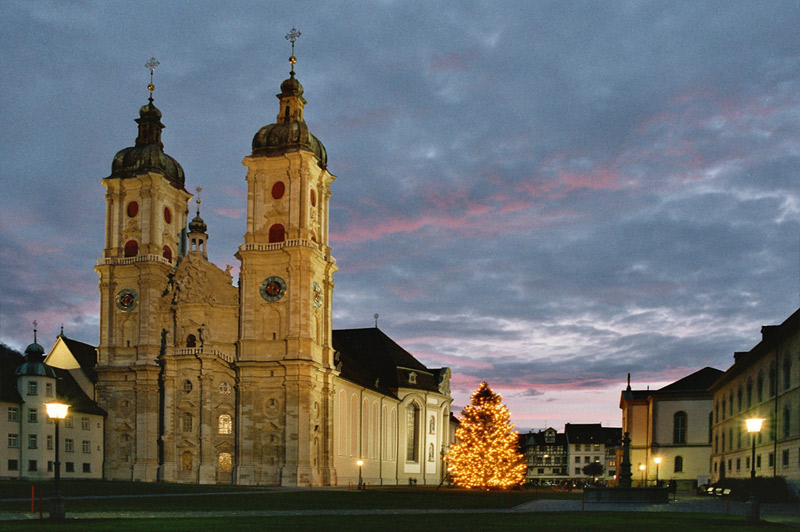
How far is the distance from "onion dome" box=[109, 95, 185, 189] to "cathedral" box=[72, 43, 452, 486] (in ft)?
0.62

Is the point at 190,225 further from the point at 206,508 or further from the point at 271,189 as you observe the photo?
the point at 206,508

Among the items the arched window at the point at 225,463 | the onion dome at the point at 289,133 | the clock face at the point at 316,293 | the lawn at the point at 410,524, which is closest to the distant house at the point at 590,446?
the clock face at the point at 316,293

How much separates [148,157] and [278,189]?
43.0 ft

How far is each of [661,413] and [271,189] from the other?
43.0 metres

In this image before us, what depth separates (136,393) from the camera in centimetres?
7494

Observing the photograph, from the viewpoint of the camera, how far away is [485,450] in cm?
6556

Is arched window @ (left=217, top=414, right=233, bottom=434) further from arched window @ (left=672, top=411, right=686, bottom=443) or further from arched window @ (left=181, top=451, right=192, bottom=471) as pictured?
arched window @ (left=672, top=411, right=686, bottom=443)

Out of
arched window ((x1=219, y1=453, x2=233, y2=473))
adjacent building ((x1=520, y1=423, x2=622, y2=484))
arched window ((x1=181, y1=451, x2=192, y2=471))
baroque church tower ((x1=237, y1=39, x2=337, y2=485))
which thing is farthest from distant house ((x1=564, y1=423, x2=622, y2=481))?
arched window ((x1=181, y1=451, x2=192, y2=471))

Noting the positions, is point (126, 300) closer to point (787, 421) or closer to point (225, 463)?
point (225, 463)

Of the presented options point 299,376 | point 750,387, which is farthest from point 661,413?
point 299,376

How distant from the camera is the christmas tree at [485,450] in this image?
65750 millimetres

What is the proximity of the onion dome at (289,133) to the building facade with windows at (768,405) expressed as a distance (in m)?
36.7

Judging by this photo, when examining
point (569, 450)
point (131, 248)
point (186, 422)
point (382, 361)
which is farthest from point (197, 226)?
point (569, 450)

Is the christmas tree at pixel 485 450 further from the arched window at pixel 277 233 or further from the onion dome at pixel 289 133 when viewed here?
the onion dome at pixel 289 133
